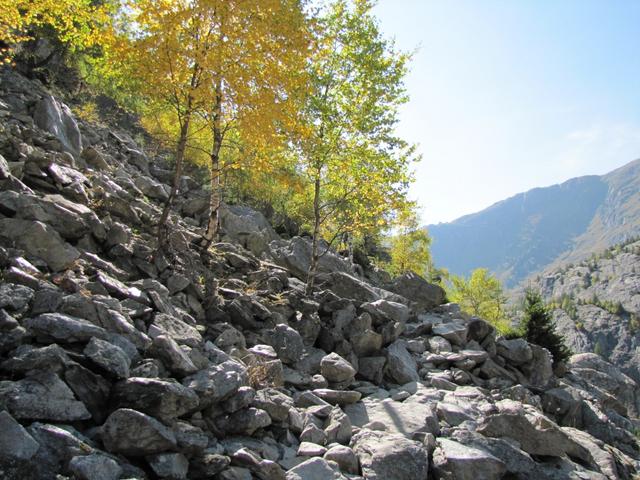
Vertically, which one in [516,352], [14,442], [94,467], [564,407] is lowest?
[564,407]

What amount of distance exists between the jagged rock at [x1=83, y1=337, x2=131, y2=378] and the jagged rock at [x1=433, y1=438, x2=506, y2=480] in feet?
19.4

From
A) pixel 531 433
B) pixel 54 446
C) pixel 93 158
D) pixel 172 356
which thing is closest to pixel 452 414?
pixel 531 433

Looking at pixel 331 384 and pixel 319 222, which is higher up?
pixel 319 222

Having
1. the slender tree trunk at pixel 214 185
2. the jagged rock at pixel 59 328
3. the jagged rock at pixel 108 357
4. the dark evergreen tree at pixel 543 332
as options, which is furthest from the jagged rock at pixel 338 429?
the dark evergreen tree at pixel 543 332

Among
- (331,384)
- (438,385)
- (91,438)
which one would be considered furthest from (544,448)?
(91,438)

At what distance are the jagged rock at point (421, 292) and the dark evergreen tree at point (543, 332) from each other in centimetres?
466

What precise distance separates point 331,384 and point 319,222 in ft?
24.8

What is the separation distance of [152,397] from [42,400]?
1394 millimetres

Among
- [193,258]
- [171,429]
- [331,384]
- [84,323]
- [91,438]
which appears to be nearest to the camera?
[91,438]

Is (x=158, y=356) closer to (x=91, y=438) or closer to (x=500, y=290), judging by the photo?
(x=91, y=438)

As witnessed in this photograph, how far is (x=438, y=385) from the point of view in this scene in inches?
530

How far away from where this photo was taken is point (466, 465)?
8242 mm

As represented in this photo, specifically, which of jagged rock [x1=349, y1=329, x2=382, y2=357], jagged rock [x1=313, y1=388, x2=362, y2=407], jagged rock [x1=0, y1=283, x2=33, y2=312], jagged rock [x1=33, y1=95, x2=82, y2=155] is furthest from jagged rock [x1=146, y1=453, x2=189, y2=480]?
jagged rock [x1=33, y1=95, x2=82, y2=155]

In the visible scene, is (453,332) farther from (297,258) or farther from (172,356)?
(172,356)
